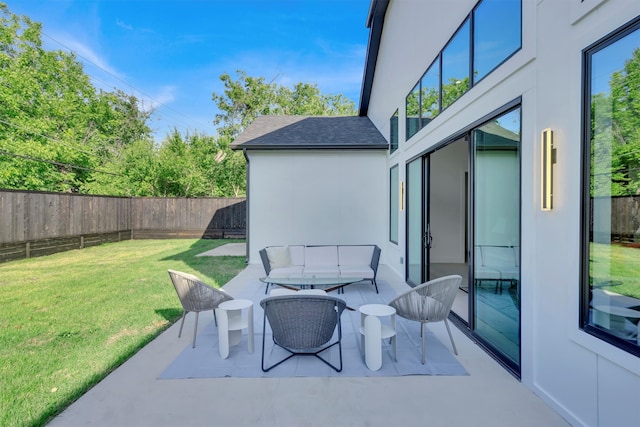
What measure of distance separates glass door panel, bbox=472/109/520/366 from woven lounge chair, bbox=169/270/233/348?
3242mm

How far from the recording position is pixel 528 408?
2.58 meters

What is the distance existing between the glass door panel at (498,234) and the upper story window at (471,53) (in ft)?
2.41

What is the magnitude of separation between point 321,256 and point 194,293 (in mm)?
3691

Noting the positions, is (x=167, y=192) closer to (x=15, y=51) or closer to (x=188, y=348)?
(x=15, y=51)

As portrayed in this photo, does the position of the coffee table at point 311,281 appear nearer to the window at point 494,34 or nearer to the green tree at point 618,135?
the window at point 494,34

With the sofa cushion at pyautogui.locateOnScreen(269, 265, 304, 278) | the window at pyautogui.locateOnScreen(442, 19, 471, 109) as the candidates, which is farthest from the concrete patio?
the window at pyautogui.locateOnScreen(442, 19, 471, 109)

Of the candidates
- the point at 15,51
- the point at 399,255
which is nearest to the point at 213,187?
the point at 15,51

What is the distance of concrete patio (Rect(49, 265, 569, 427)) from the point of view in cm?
246

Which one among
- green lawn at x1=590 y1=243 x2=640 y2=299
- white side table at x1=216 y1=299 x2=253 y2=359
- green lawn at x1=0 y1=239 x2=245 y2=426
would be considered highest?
green lawn at x1=590 y1=243 x2=640 y2=299

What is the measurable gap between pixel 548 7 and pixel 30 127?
20.5 m

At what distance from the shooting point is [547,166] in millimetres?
2566

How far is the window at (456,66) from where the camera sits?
4262mm

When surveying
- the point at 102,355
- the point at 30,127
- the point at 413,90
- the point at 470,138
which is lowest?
the point at 102,355

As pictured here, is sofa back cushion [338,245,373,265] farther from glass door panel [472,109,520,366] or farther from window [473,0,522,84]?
window [473,0,522,84]
